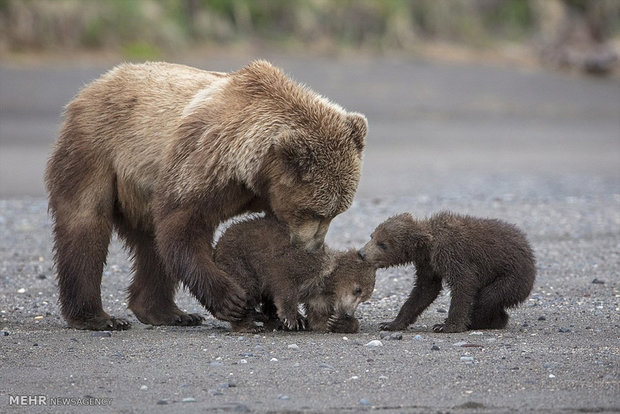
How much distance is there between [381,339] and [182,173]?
1959mm

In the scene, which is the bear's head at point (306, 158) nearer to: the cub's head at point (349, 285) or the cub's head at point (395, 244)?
the cub's head at point (349, 285)

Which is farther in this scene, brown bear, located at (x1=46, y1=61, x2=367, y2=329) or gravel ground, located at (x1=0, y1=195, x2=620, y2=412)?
brown bear, located at (x1=46, y1=61, x2=367, y2=329)

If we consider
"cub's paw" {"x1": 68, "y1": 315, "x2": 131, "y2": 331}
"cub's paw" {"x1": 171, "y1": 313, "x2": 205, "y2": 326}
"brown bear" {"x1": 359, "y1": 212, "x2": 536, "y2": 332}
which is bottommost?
"cub's paw" {"x1": 171, "y1": 313, "x2": 205, "y2": 326}

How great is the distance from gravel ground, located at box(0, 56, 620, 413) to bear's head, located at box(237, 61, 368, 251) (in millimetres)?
944

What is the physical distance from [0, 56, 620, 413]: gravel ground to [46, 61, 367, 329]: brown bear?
452 millimetres

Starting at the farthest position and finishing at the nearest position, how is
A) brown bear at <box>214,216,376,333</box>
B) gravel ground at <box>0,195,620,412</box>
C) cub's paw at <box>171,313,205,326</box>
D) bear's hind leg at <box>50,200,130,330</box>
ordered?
cub's paw at <box>171,313,205,326</box>, bear's hind leg at <box>50,200,130,330</box>, brown bear at <box>214,216,376,333</box>, gravel ground at <box>0,195,620,412</box>

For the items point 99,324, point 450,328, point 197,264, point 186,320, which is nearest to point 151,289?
point 186,320

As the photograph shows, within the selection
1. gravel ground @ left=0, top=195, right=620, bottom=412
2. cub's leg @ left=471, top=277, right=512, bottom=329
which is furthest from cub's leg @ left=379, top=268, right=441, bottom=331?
cub's leg @ left=471, top=277, right=512, bottom=329

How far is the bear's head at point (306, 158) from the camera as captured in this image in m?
8.05

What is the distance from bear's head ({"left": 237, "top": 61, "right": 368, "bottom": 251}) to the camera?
805cm

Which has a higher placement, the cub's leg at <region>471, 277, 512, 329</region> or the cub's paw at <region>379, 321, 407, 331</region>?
the cub's leg at <region>471, 277, 512, 329</region>

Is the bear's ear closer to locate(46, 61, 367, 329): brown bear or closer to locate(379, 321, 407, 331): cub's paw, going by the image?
locate(46, 61, 367, 329): brown bear

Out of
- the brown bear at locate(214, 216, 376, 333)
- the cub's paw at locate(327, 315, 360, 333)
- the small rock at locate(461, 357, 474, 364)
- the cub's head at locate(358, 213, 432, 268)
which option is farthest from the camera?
the cub's head at locate(358, 213, 432, 268)

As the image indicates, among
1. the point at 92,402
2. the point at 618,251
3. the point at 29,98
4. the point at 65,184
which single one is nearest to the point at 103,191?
the point at 65,184
